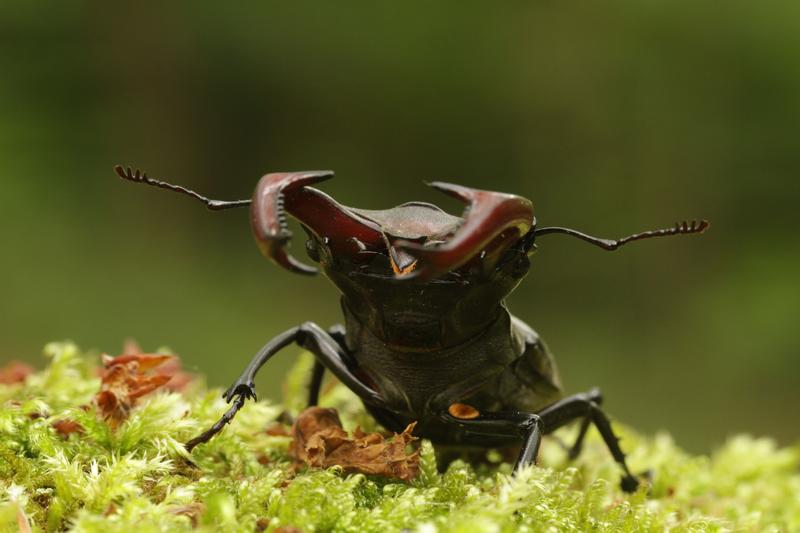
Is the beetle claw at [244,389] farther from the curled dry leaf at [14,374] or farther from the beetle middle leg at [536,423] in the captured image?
the curled dry leaf at [14,374]

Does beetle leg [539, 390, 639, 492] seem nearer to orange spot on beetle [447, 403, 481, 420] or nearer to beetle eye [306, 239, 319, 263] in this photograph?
orange spot on beetle [447, 403, 481, 420]

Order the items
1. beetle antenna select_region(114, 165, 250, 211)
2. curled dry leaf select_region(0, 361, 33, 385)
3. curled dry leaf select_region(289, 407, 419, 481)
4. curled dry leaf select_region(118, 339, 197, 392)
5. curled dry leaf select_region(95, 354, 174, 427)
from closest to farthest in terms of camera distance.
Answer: beetle antenna select_region(114, 165, 250, 211), curled dry leaf select_region(289, 407, 419, 481), curled dry leaf select_region(95, 354, 174, 427), curled dry leaf select_region(0, 361, 33, 385), curled dry leaf select_region(118, 339, 197, 392)

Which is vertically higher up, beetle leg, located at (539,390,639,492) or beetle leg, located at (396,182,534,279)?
beetle leg, located at (396,182,534,279)

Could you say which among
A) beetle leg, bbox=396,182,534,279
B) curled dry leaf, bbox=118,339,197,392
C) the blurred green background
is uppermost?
the blurred green background

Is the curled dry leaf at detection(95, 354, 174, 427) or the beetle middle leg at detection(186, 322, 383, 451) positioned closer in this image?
the beetle middle leg at detection(186, 322, 383, 451)

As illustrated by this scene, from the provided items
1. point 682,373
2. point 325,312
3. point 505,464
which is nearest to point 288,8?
point 325,312

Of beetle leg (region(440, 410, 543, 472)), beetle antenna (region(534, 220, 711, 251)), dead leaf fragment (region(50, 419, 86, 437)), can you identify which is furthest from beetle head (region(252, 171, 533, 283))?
dead leaf fragment (region(50, 419, 86, 437))

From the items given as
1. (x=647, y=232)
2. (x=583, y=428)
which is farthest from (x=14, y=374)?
(x=647, y=232)

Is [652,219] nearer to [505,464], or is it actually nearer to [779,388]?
[779,388]
